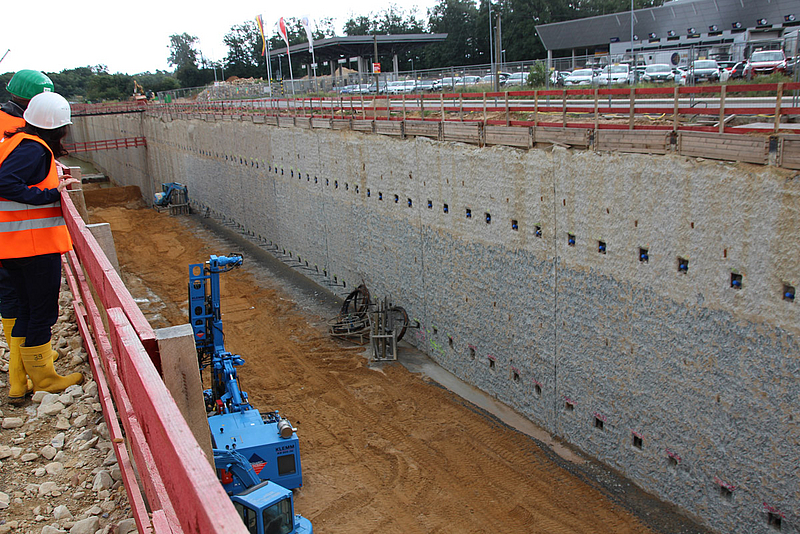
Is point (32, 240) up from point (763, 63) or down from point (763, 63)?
down

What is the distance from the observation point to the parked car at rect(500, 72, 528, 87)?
105 feet

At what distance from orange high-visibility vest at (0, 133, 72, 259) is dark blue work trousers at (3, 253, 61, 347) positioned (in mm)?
97

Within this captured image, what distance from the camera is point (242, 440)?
12734mm

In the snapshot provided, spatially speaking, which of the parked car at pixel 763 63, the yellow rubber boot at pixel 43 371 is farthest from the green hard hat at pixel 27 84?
the parked car at pixel 763 63

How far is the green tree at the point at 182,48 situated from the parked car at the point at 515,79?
143735 mm

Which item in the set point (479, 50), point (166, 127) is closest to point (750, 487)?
point (166, 127)

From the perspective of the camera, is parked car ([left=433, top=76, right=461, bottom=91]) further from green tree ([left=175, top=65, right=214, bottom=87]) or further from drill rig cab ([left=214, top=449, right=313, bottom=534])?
green tree ([left=175, top=65, right=214, bottom=87])

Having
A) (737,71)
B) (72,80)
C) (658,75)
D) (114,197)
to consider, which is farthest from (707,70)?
(72,80)

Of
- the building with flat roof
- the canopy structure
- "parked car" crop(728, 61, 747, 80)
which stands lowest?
"parked car" crop(728, 61, 747, 80)

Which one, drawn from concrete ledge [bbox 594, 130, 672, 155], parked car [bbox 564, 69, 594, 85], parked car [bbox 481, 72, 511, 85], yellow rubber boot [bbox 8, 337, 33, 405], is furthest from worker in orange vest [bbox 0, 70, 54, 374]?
parked car [bbox 481, 72, 511, 85]

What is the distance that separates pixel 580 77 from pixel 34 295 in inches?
1010

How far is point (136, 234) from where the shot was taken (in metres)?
40.3

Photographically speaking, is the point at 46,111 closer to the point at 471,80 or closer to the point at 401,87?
the point at 471,80

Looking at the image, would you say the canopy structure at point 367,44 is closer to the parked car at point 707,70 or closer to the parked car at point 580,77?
the parked car at point 580,77
